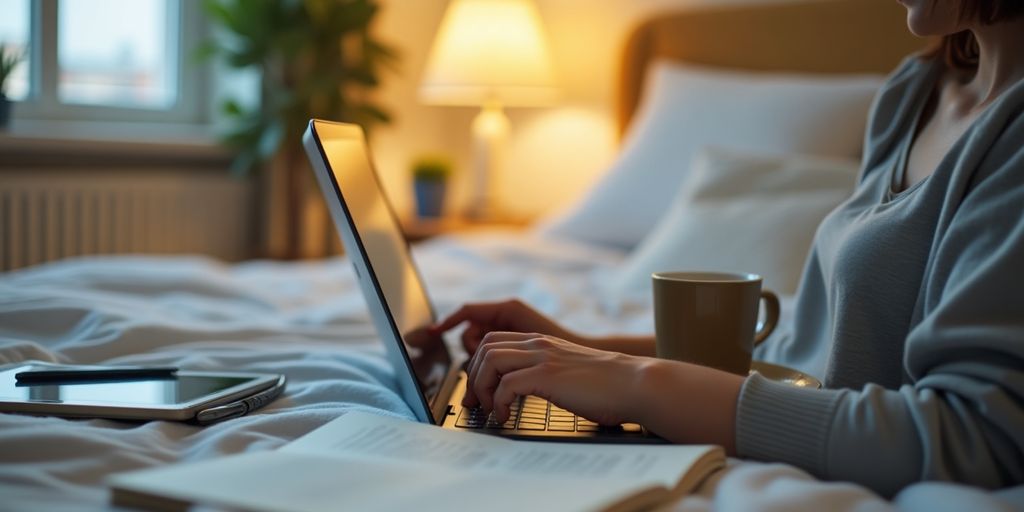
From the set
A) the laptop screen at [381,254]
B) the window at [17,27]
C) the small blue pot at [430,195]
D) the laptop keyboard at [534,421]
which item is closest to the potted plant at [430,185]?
the small blue pot at [430,195]

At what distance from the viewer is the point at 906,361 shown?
667 millimetres

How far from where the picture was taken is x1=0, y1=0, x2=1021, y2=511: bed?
63 cm

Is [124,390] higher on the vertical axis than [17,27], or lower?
lower

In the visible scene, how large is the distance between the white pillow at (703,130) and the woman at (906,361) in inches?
39.7

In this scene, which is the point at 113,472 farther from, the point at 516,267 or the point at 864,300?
the point at 516,267

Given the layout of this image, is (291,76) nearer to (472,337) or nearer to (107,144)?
(107,144)

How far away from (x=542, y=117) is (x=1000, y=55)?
87.6 inches

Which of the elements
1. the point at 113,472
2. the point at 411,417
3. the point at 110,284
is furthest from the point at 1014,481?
the point at 110,284

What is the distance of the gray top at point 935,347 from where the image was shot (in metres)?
0.61

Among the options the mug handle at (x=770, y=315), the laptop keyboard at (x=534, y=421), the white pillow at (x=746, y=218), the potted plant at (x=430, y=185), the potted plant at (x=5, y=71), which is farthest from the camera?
the potted plant at (x=430, y=185)

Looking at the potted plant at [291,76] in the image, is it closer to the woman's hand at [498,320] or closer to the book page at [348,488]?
the woman's hand at [498,320]

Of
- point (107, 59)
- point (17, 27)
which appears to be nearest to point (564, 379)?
point (17, 27)

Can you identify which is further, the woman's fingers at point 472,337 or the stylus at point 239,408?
the woman's fingers at point 472,337

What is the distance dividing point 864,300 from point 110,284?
3.62 ft
